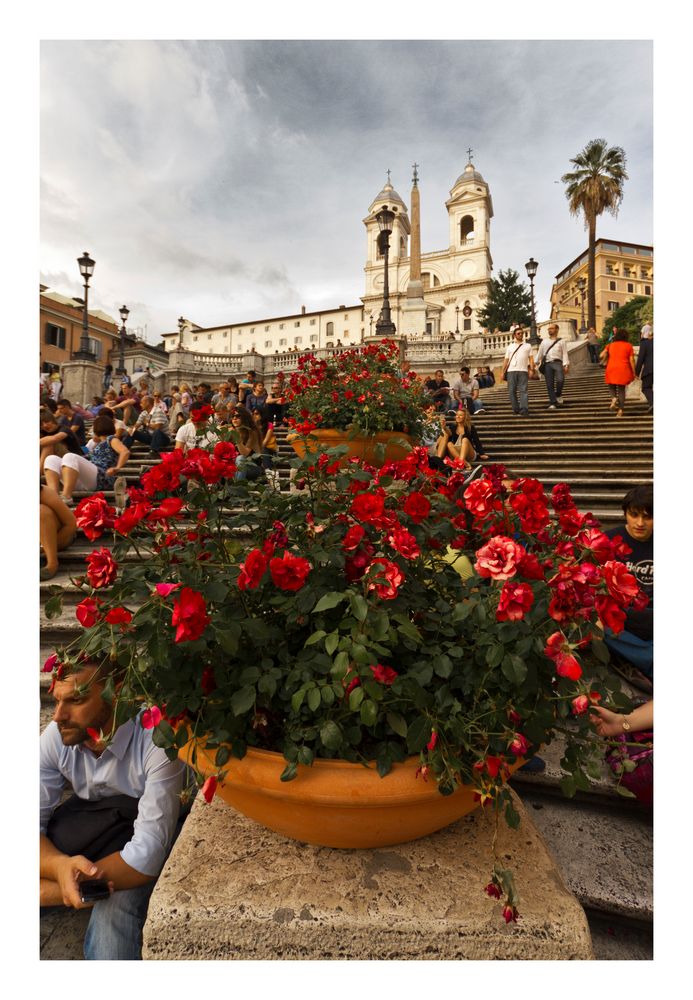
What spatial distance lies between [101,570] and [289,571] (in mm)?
492

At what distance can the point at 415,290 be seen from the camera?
3256 centimetres

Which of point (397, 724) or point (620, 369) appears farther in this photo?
point (620, 369)

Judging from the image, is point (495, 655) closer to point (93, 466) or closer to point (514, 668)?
point (514, 668)

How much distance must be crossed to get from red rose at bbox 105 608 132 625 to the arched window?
67.4 metres

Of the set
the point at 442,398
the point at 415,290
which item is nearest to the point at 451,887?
the point at 442,398

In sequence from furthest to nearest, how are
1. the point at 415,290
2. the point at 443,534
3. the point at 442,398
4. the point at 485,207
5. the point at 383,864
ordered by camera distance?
1. the point at 485,207
2. the point at 415,290
3. the point at 442,398
4. the point at 443,534
5. the point at 383,864

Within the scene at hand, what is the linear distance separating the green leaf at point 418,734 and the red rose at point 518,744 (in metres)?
0.19

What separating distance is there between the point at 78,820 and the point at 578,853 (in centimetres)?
188

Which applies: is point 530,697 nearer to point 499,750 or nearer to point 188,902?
point 499,750

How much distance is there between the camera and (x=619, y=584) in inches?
42.8

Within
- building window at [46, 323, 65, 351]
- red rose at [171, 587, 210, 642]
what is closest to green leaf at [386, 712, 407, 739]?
red rose at [171, 587, 210, 642]

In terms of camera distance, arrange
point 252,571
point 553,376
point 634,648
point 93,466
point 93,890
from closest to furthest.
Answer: point 252,571, point 93,890, point 634,648, point 93,466, point 553,376

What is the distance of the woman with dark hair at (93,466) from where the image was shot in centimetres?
545

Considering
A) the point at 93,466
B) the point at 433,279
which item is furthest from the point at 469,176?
the point at 93,466
